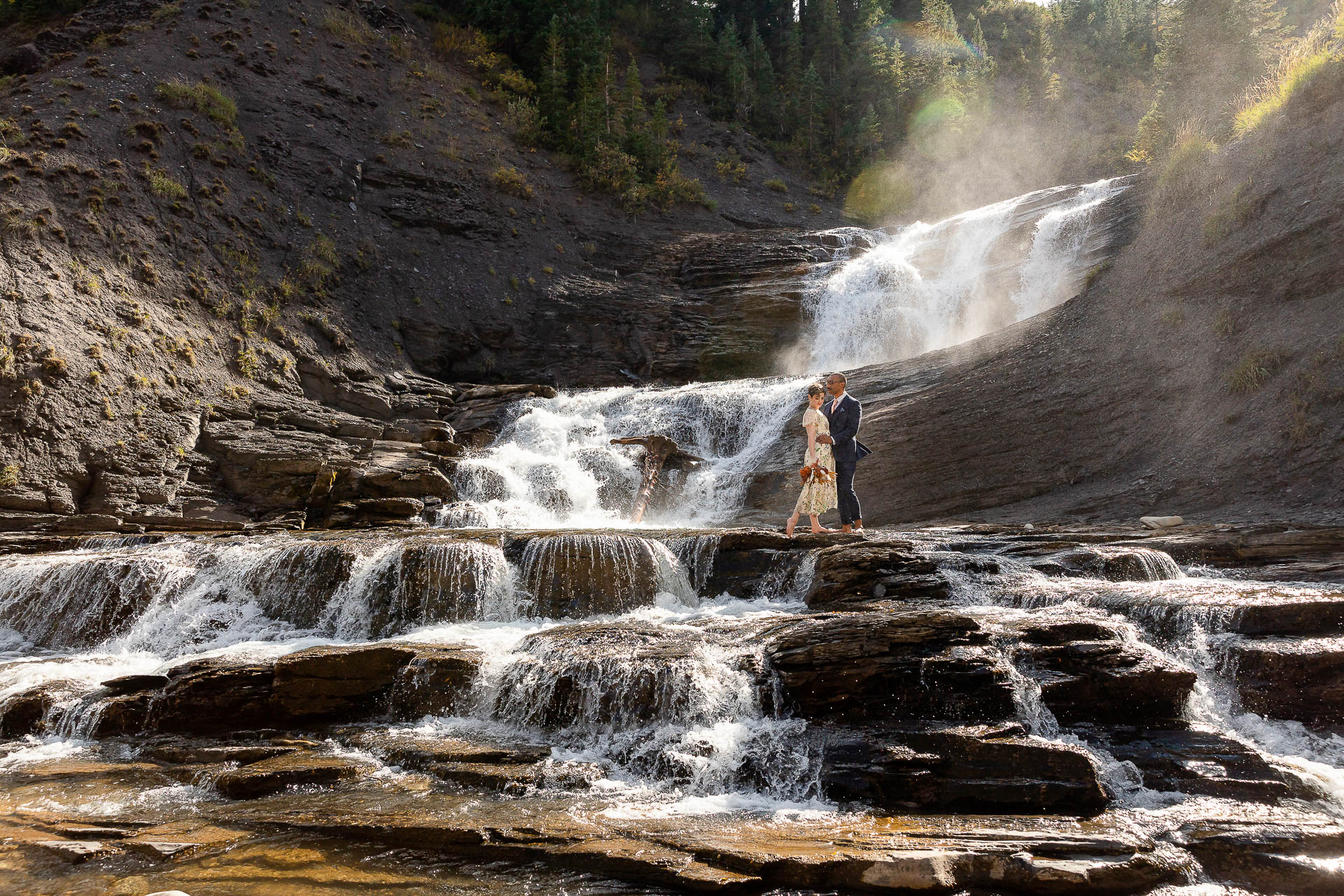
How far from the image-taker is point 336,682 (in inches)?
304

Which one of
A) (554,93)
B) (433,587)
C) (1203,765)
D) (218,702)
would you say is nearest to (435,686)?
(218,702)

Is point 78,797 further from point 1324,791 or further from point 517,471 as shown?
point 517,471

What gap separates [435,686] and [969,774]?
4.90m

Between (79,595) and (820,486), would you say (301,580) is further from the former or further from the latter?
(820,486)

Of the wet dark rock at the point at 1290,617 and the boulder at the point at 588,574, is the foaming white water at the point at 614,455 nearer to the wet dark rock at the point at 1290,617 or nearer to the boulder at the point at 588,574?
the boulder at the point at 588,574

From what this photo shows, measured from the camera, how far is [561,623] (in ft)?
33.4

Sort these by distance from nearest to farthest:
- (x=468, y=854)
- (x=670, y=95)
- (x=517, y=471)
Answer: (x=468, y=854) → (x=517, y=471) → (x=670, y=95)

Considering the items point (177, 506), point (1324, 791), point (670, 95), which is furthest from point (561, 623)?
point (670, 95)

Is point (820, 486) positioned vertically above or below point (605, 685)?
above

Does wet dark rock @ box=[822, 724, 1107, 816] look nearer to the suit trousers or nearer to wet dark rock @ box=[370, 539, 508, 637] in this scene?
the suit trousers

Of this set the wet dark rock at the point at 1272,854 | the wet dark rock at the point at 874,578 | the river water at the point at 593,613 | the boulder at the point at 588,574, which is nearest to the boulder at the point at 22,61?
the river water at the point at 593,613

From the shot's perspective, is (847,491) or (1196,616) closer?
(1196,616)

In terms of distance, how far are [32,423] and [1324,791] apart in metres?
18.8

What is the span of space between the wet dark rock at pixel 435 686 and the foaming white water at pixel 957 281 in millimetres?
19427
